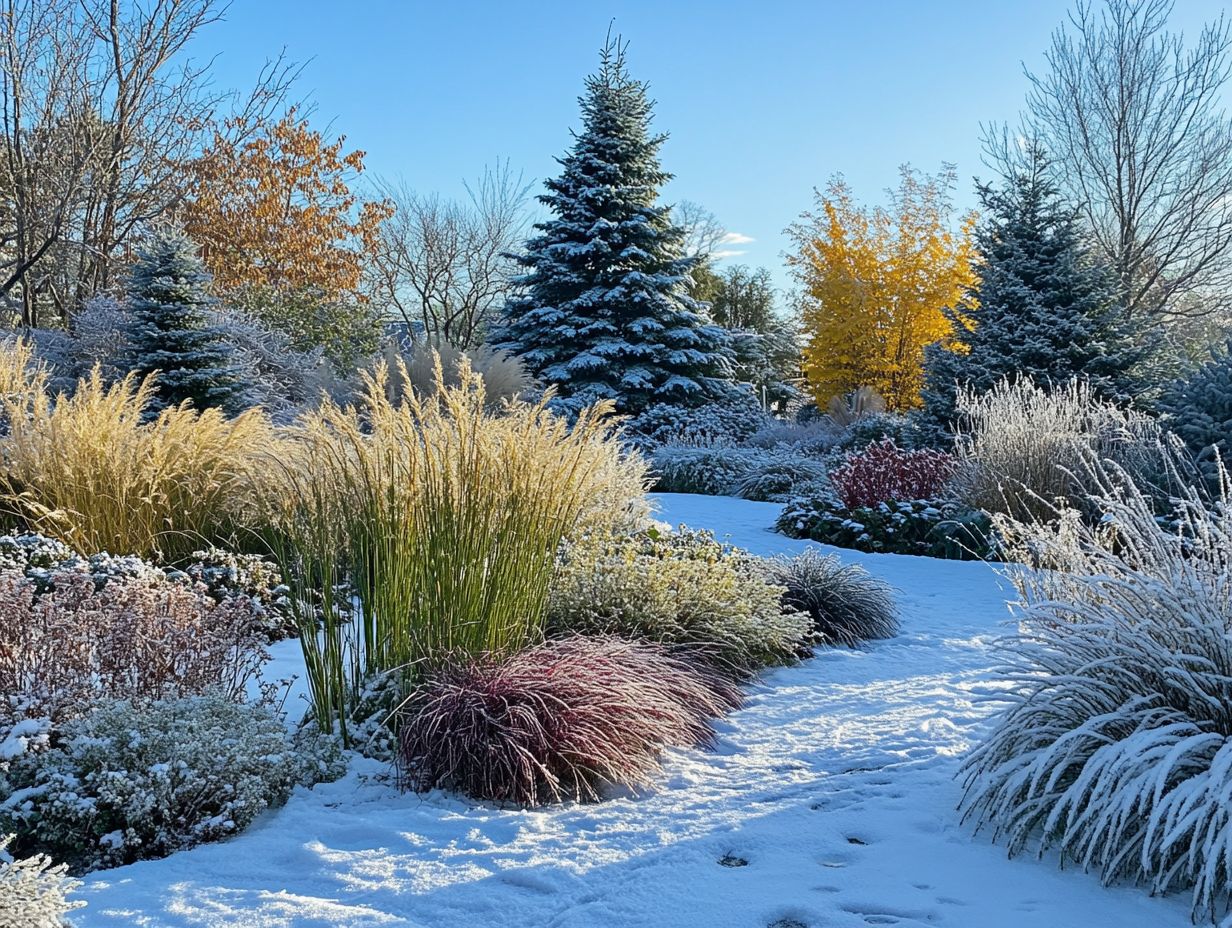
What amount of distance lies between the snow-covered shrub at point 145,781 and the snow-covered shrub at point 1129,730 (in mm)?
2131

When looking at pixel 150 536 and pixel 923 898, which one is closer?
pixel 923 898

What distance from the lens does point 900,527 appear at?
8.45 meters

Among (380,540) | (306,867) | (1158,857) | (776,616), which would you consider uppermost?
(380,540)

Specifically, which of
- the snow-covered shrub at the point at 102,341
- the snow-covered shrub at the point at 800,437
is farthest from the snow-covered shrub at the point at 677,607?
the snow-covered shrub at the point at 102,341

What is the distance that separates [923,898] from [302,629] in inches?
83.4

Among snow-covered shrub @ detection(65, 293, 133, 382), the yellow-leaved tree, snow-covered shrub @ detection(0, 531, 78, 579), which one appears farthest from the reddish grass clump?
the yellow-leaved tree

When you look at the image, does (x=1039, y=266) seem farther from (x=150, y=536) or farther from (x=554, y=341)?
(x=150, y=536)

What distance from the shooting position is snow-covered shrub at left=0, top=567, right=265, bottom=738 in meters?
3.09

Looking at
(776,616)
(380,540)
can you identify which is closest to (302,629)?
(380,540)

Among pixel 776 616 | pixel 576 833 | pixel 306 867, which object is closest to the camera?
pixel 306 867

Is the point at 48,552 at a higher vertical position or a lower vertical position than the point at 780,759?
higher

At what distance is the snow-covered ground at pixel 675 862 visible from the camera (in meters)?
2.22

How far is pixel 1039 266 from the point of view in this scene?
503 inches

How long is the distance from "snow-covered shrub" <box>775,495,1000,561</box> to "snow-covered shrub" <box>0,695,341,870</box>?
6206 millimetres
